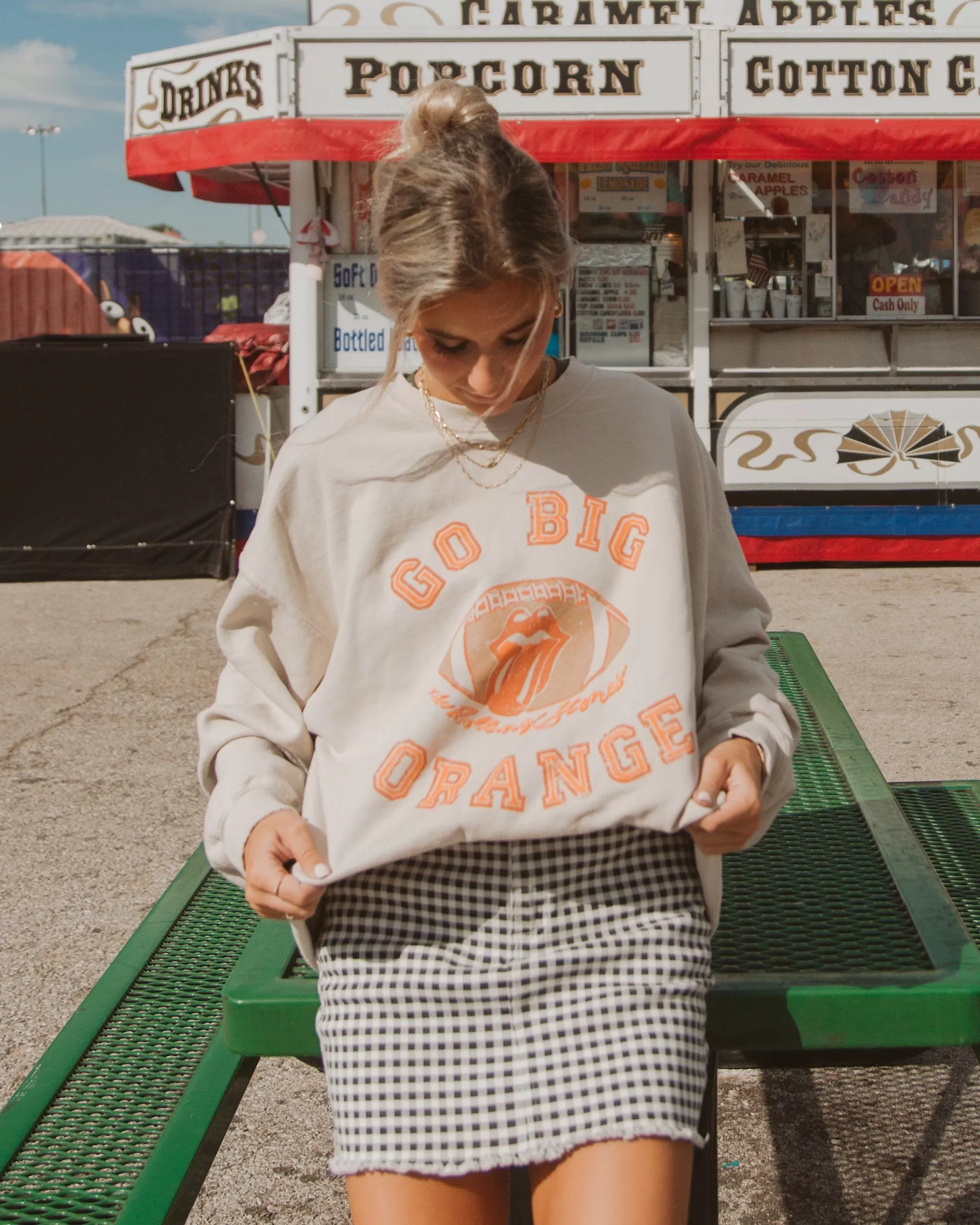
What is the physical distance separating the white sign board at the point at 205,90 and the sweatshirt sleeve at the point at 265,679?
6.94m

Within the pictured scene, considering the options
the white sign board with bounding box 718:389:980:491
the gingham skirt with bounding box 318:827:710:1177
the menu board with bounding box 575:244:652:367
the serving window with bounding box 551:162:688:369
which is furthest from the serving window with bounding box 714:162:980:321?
the gingham skirt with bounding box 318:827:710:1177

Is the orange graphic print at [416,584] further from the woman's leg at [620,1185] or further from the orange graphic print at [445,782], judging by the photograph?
the woman's leg at [620,1185]

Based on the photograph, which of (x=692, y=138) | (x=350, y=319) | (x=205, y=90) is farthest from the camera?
(x=350, y=319)

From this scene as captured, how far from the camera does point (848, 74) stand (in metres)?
7.98

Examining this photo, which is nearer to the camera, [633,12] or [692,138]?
[692,138]

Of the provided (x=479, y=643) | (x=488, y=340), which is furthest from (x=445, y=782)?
(x=488, y=340)

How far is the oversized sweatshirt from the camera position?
63.6 inches

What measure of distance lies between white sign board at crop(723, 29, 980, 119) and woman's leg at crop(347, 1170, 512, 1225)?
7.45m

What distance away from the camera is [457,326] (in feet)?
5.39

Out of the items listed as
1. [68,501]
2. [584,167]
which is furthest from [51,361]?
[584,167]

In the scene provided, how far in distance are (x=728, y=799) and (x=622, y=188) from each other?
7612mm

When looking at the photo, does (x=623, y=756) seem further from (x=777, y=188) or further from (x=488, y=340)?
(x=777, y=188)

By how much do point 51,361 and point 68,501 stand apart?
2.78ft

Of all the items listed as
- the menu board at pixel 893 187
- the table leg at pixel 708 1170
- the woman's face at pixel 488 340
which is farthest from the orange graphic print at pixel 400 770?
the menu board at pixel 893 187
